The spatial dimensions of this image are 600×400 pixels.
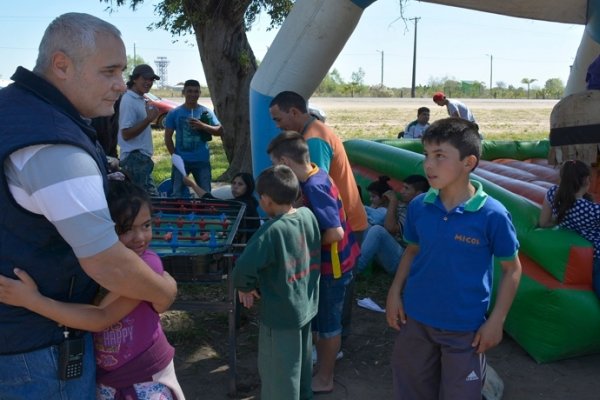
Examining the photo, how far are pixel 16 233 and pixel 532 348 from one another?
350 cm

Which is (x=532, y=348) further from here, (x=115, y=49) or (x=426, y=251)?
(x=115, y=49)

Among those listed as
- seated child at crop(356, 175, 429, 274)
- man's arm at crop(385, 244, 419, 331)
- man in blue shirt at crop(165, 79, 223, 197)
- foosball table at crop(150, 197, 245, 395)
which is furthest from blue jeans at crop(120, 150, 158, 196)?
man's arm at crop(385, 244, 419, 331)

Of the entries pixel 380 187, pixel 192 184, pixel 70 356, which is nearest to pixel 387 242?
pixel 380 187

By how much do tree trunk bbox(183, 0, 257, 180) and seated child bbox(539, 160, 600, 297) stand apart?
6.55 metres

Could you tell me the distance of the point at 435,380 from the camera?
2947 millimetres

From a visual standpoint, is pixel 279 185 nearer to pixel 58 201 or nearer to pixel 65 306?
pixel 65 306

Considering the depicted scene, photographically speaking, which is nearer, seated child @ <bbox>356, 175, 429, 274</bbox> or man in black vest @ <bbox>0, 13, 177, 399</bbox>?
man in black vest @ <bbox>0, 13, 177, 399</bbox>

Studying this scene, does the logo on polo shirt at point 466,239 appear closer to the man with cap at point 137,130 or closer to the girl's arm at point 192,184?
the girl's arm at point 192,184

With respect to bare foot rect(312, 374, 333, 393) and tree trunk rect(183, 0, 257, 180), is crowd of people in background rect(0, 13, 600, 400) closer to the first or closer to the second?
bare foot rect(312, 374, 333, 393)

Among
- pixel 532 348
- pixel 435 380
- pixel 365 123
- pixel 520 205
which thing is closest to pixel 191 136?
pixel 520 205

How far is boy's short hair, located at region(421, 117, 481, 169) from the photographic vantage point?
277cm

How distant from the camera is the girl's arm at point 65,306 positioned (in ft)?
5.45

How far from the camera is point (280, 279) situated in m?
3.11

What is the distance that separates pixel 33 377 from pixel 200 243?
1.74 m
